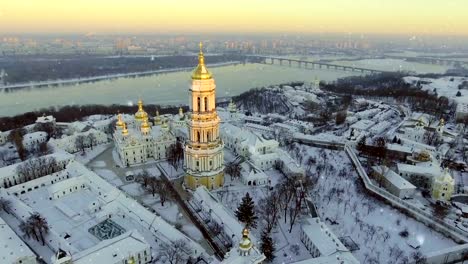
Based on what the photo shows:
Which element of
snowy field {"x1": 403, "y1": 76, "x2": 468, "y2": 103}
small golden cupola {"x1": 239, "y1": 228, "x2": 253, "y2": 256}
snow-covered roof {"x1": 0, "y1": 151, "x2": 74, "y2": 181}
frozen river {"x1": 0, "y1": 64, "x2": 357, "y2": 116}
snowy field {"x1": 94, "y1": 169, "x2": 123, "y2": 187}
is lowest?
frozen river {"x1": 0, "y1": 64, "x2": 357, "y2": 116}

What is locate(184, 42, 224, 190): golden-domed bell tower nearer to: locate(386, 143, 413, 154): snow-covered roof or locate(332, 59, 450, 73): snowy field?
locate(386, 143, 413, 154): snow-covered roof

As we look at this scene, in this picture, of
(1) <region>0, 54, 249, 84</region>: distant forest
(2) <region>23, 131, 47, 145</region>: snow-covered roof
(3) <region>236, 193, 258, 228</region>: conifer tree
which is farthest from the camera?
(1) <region>0, 54, 249, 84</region>: distant forest

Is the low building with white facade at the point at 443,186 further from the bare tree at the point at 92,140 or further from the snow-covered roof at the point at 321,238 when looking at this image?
the bare tree at the point at 92,140

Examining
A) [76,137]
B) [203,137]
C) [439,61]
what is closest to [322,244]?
[203,137]

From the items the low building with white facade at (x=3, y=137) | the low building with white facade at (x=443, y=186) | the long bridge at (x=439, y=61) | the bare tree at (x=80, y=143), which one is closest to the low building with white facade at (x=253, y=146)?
the low building with white facade at (x=443, y=186)

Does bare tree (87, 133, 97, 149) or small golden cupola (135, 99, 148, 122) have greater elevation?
small golden cupola (135, 99, 148, 122)

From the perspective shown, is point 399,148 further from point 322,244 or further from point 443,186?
point 322,244

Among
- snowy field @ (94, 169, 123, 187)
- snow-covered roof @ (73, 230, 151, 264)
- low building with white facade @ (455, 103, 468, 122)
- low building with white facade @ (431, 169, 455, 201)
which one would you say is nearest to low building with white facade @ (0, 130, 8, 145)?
snowy field @ (94, 169, 123, 187)
